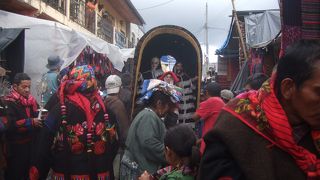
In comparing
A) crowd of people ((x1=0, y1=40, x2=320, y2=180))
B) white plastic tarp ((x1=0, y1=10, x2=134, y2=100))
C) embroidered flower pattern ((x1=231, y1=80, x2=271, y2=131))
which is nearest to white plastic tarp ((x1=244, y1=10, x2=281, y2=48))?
crowd of people ((x1=0, y1=40, x2=320, y2=180))

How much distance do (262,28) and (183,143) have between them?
240 inches

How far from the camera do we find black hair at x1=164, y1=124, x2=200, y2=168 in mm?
3238

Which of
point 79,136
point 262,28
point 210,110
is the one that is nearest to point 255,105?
point 79,136

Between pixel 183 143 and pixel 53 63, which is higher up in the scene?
pixel 53 63

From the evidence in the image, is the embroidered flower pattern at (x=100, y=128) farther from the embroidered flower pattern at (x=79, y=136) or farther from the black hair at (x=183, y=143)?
the black hair at (x=183, y=143)

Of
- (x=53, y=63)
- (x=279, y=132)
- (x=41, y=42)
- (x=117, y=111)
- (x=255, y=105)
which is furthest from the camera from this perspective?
(x=41, y=42)

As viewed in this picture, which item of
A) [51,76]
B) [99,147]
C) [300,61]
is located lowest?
[99,147]

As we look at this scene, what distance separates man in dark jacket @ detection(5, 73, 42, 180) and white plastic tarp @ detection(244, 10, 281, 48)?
4.38m

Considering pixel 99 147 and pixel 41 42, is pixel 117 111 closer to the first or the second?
pixel 99 147

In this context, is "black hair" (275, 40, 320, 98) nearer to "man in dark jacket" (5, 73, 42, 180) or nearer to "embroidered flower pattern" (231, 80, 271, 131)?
"embroidered flower pattern" (231, 80, 271, 131)

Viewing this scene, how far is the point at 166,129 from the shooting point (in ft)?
14.4

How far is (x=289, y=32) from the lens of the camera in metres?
2.95

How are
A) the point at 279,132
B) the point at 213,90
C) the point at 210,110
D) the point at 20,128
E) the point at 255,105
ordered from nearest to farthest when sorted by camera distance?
the point at 279,132
the point at 255,105
the point at 210,110
the point at 20,128
the point at 213,90

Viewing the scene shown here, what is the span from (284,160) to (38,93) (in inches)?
270
